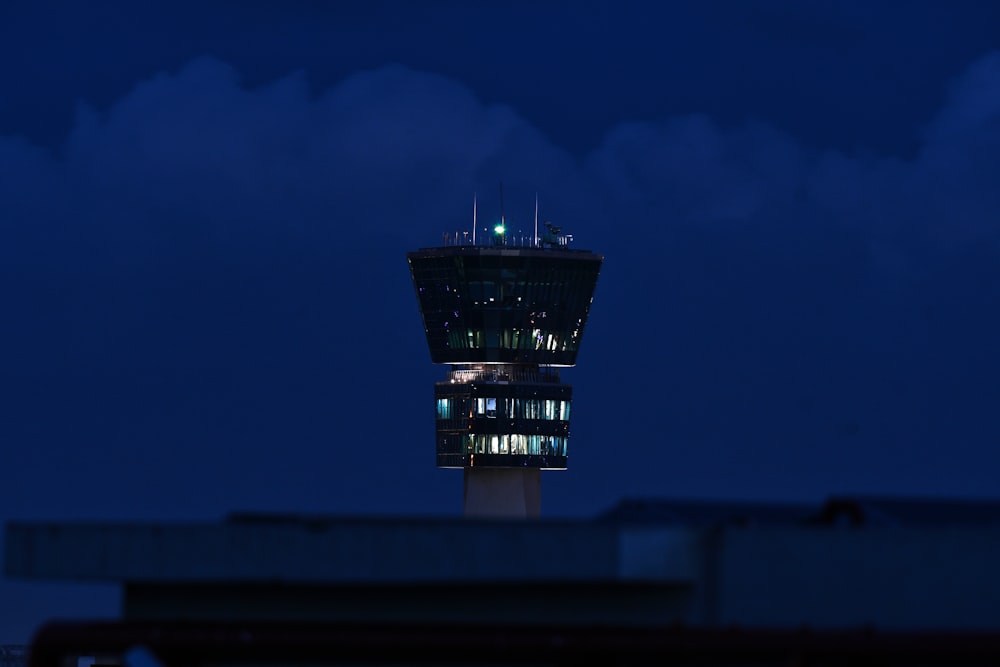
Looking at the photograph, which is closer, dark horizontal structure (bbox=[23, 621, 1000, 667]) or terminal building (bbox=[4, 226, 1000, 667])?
dark horizontal structure (bbox=[23, 621, 1000, 667])

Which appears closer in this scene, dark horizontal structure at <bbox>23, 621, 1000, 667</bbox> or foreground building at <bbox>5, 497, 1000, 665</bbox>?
dark horizontal structure at <bbox>23, 621, 1000, 667</bbox>

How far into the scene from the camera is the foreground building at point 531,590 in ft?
96.2

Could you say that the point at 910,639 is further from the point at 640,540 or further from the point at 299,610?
the point at 299,610

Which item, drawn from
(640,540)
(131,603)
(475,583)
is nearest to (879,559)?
(640,540)

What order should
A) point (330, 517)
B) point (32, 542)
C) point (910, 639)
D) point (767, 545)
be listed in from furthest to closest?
1. point (330, 517)
2. point (32, 542)
3. point (767, 545)
4. point (910, 639)

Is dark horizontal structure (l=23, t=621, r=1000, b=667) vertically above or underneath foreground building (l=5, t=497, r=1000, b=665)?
underneath

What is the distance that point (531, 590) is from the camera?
32875 millimetres

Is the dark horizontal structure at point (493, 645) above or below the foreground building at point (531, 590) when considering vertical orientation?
below

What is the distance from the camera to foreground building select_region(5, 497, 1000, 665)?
29.3m

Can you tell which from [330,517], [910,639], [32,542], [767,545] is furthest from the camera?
[330,517]

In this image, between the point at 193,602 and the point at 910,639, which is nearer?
the point at 910,639

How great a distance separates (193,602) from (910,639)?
1215 centimetres

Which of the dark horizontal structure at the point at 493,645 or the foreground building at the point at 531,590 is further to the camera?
the foreground building at the point at 531,590

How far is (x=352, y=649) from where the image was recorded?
30.0m
